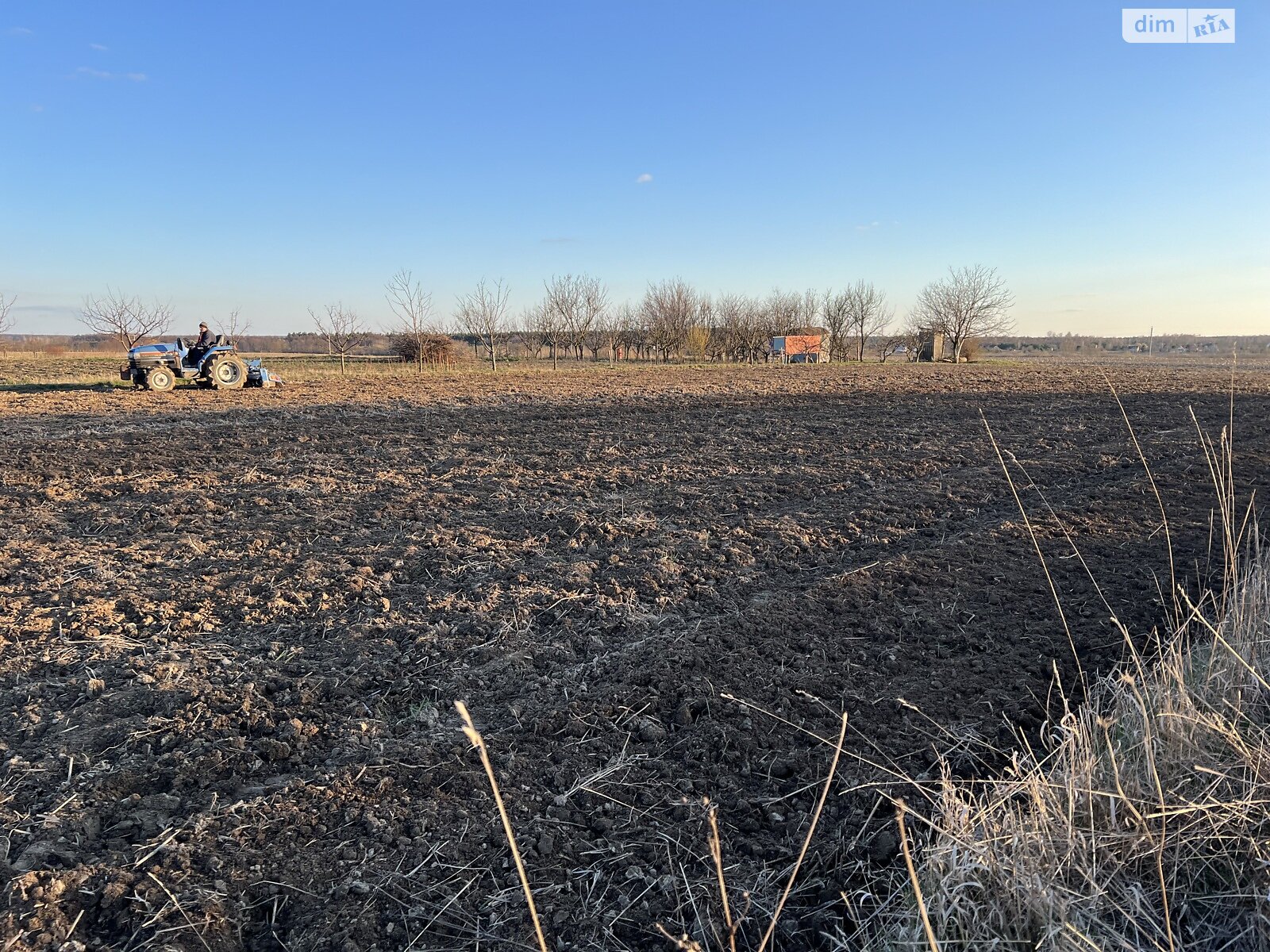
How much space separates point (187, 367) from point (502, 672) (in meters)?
Answer: 18.5

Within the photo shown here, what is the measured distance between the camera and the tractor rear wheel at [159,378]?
1727 centimetres

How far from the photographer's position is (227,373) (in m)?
18.3

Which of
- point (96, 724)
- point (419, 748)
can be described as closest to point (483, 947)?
A: point (419, 748)

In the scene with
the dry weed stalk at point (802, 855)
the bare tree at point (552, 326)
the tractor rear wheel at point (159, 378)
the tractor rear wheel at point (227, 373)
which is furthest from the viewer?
the bare tree at point (552, 326)

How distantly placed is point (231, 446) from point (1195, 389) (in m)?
24.8

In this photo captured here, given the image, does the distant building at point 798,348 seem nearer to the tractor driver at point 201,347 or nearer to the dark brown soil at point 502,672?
the tractor driver at point 201,347

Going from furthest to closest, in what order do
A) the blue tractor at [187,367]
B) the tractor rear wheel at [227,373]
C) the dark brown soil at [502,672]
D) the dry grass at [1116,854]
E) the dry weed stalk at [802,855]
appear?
the tractor rear wheel at [227,373], the blue tractor at [187,367], the dark brown soil at [502,672], the dry grass at [1116,854], the dry weed stalk at [802,855]

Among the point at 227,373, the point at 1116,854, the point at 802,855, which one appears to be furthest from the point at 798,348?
the point at 802,855

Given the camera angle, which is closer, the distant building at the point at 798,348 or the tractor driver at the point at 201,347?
the tractor driver at the point at 201,347

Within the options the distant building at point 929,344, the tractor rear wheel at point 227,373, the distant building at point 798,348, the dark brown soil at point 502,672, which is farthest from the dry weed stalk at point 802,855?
the distant building at point 929,344

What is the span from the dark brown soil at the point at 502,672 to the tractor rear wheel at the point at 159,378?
10199mm

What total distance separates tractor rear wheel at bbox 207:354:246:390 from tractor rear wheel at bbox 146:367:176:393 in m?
0.90

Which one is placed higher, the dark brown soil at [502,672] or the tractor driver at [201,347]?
the tractor driver at [201,347]

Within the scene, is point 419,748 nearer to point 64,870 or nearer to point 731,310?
point 64,870
